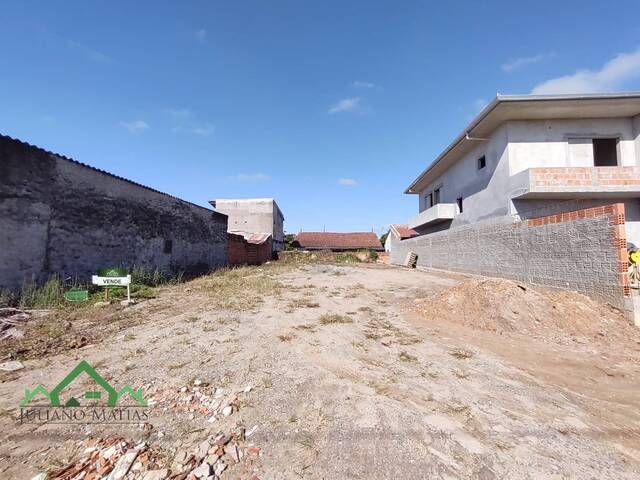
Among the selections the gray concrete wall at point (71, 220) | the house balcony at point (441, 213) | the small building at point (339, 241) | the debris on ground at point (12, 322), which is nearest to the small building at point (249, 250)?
the gray concrete wall at point (71, 220)

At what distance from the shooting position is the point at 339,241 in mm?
41188

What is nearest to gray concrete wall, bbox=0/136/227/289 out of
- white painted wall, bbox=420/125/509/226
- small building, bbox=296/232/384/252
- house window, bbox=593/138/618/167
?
white painted wall, bbox=420/125/509/226

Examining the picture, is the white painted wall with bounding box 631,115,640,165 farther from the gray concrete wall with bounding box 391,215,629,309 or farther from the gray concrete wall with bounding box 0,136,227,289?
the gray concrete wall with bounding box 0,136,227,289

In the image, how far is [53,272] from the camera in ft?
25.5

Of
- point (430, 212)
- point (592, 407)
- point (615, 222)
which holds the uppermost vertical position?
point (430, 212)

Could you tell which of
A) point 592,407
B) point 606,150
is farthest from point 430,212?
point 592,407

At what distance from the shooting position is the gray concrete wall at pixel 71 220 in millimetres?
6930

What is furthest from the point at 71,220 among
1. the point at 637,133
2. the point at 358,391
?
the point at 637,133

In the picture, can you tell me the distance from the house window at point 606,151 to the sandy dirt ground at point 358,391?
13.0 metres

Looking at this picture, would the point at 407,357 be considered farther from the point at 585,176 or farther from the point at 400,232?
the point at 400,232

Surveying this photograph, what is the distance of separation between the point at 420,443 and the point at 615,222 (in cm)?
636

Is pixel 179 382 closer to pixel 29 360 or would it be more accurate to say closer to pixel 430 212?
pixel 29 360

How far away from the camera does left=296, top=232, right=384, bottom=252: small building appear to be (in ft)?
131

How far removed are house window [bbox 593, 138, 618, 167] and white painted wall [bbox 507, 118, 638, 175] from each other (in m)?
0.48
